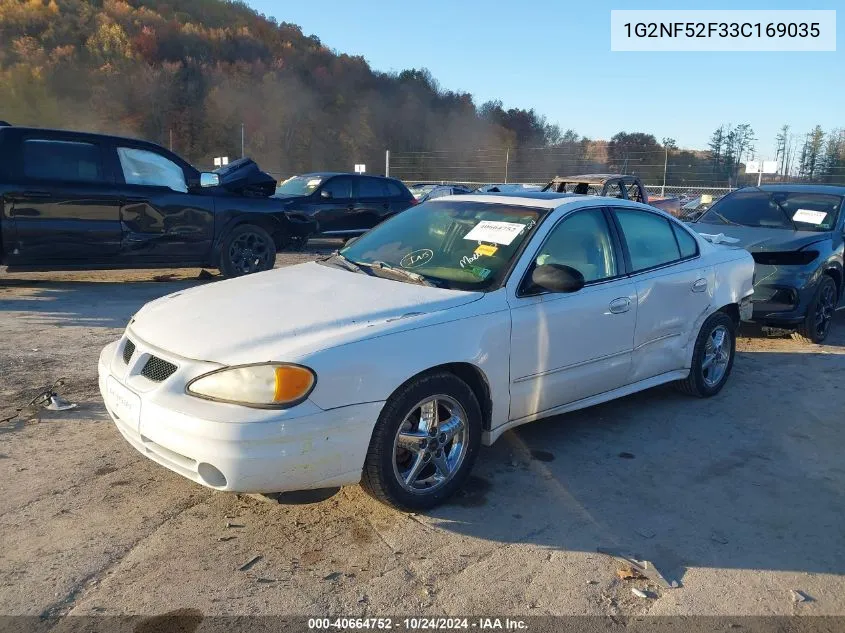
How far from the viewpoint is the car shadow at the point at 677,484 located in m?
3.18

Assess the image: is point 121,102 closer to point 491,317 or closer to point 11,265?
point 11,265

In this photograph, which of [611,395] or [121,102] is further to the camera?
[121,102]

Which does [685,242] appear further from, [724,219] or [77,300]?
[77,300]

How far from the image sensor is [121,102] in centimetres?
4994

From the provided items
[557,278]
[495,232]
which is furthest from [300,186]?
[557,278]

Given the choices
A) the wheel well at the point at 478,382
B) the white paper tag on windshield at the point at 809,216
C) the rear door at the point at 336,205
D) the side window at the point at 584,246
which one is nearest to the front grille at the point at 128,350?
the wheel well at the point at 478,382

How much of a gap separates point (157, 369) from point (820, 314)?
259 inches

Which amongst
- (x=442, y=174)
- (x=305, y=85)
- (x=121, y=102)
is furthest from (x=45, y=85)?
(x=442, y=174)

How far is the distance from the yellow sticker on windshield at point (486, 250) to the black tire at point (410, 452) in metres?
0.89

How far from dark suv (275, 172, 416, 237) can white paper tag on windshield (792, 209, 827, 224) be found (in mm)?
7648

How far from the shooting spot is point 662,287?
4.68 meters

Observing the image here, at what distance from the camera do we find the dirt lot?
8.93 ft

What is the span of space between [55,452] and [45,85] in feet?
174

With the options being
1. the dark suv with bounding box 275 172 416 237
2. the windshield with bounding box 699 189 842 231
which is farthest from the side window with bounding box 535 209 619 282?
the dark suv with bounding box 275 172 416 237
